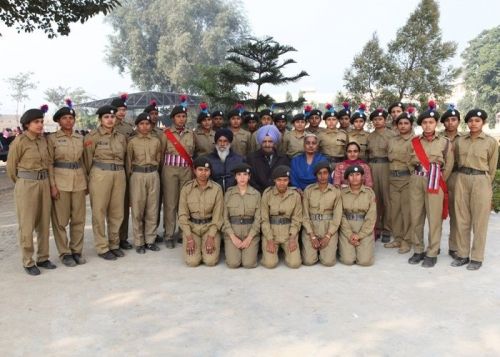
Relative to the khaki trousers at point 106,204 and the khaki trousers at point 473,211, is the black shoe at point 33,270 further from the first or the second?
the khaki trousers at point 473,211

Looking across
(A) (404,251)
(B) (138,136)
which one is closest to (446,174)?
(A) (404,251)

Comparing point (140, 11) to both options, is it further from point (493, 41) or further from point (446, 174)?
point (446, 174)

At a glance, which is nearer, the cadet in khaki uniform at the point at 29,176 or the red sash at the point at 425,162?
the cadet in khaki uniform at the point at 29,176

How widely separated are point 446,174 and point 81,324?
3856mm

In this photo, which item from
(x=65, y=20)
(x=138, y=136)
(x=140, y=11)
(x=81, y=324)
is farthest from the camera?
(x=140, y=11)

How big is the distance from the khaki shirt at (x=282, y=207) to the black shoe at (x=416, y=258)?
128 cm

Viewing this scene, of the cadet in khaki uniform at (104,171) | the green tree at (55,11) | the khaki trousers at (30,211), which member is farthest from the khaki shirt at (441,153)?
the green tree at (55,11)

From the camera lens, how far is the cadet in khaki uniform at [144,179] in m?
5.19

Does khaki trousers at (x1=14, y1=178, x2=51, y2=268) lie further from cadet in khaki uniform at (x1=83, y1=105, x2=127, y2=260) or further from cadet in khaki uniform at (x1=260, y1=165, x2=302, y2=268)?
cadet in khaki uniform at (x1=260, y1=165, x2=302, y2=268)

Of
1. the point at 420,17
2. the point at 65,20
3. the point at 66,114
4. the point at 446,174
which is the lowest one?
the point at 446,174

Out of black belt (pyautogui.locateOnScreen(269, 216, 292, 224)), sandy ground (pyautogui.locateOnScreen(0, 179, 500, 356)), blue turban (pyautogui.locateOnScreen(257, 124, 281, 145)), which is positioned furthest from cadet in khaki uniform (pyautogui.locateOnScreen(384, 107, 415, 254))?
black belt (pyautogui.locateOnScreen(269, 216, 292, 224))

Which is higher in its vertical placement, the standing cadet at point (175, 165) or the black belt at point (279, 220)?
the standing cadet at point (175, 165)

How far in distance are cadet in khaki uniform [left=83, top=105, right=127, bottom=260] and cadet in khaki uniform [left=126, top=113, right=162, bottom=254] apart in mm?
165

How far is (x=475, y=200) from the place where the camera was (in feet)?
15.0
